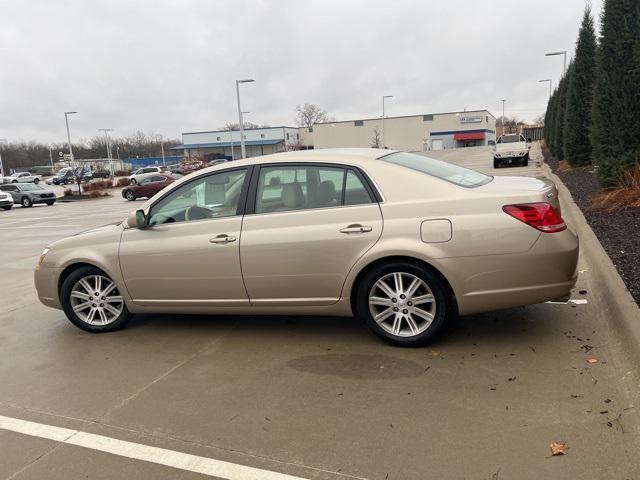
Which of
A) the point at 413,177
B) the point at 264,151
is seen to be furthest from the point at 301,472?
the point at 264,151

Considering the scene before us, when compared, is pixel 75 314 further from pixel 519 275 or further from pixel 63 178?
pixel 63 178

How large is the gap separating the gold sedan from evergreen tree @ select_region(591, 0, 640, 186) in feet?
21.0

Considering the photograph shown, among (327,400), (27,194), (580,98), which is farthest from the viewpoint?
(27,194)

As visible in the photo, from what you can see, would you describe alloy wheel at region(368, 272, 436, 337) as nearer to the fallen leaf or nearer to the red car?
the fallen leaf

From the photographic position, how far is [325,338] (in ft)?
15.4

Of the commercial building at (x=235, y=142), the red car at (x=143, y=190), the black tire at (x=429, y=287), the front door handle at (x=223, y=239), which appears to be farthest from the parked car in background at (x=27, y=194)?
the commercial building at (x=235, y=142)

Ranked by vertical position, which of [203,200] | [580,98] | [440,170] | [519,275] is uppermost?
[580,98]

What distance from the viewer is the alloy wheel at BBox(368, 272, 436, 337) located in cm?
416

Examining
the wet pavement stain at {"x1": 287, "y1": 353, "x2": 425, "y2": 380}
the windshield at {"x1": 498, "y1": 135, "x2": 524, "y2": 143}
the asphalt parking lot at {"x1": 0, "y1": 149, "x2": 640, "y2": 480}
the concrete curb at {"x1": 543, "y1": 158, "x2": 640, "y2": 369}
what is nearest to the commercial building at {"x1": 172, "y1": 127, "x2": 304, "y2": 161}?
the windshield at {"x1": 498, "y1": 135, "x2": 524, "y2": 143}

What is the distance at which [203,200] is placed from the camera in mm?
4906

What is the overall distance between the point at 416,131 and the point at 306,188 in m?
89.9

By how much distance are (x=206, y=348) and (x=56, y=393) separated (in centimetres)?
123

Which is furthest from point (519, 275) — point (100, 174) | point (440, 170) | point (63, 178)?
point (100, 174)

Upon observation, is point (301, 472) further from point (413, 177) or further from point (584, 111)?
point (584, 111)
